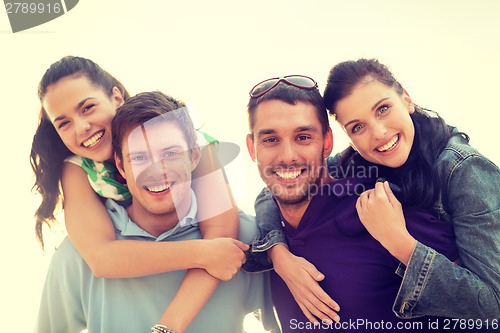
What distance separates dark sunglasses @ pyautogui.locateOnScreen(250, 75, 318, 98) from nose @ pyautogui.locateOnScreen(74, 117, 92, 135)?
1.15 m

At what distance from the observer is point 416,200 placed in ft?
6.77

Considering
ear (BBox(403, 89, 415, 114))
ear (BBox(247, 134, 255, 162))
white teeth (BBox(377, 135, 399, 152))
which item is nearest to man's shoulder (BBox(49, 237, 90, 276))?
ear (BBox(247, 134, 255, 162))

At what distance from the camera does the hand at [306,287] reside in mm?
2047

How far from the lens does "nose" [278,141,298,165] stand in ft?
7.60

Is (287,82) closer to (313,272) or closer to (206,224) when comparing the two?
(206,224)

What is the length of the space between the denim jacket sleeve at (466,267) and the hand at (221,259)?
37.2 inches

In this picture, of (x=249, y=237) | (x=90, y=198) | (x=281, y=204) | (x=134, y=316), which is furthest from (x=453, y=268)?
(x=90, y=198)

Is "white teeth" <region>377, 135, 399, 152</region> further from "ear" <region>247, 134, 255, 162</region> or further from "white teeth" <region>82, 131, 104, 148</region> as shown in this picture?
"white teeth" <region>82, 131, 104, 148</region>

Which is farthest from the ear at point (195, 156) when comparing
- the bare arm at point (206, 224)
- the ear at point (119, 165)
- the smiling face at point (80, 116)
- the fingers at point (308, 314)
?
the fingers at point (308, 314)

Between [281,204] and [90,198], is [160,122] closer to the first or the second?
[90,198]

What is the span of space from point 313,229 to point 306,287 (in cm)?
35

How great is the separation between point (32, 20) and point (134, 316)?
272cm

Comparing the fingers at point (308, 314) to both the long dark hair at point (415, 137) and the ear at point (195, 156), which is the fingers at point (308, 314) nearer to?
the long dark hair at point (415, 137)

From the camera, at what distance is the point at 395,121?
226 centimetres
